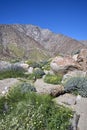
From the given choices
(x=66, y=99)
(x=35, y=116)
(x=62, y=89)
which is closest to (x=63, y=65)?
(x=62, y=89)

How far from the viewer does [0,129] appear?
28.9 ft

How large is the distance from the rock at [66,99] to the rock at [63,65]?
5676mm

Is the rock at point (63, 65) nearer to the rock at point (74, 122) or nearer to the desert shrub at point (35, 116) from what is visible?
the desert shrub at point (35, 116)

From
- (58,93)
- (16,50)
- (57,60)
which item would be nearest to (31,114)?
(58,93)

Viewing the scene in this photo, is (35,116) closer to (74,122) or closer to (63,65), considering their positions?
(74,122)

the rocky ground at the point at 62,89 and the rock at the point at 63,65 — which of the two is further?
the rock at the point at 63,65

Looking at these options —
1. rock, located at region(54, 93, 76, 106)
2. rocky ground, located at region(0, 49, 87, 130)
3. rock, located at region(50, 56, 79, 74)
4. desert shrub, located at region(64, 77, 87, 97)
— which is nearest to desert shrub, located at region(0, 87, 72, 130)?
rocky ground, located at region(0, 49, 87, 130)

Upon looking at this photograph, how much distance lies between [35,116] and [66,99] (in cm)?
274

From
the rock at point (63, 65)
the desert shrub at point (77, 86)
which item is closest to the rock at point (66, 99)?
the desert shrub at point (77, 86)

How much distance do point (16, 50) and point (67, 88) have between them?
18328 cm

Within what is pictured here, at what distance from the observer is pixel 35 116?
8.98 metres

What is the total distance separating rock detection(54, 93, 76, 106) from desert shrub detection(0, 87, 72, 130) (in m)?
1.31

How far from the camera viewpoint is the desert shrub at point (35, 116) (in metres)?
8.81

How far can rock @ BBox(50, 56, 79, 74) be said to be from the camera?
58.2 feet
